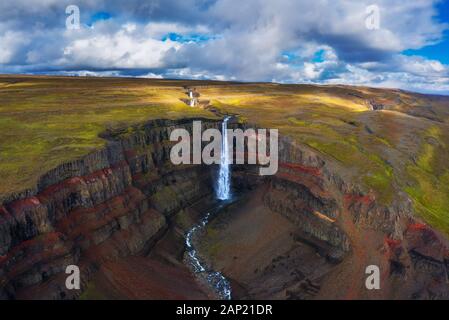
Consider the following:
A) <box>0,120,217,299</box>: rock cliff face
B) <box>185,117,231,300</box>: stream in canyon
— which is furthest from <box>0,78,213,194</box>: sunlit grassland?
<box>185,117,231,300</box>: stream in canyon

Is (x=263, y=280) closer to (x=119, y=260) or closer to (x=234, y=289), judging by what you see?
(x=234, y=289)

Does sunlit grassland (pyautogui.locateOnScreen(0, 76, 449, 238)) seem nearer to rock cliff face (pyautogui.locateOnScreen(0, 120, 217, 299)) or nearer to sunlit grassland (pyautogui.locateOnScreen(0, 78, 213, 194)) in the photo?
sunlit grassland (pyautogui.locateOnScreen(0, 78, 213, 194))

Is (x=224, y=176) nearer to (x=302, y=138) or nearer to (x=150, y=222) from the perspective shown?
(x=302, y=138)

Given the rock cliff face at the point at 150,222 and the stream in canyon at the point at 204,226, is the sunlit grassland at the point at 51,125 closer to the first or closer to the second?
the rock cliff face at the point at 150,222

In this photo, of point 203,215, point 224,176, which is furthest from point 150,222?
point 224,176

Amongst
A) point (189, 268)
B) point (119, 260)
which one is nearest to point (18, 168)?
point (119, 260)

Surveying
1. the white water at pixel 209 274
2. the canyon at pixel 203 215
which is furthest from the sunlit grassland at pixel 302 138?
the white water at pixel 209 274
